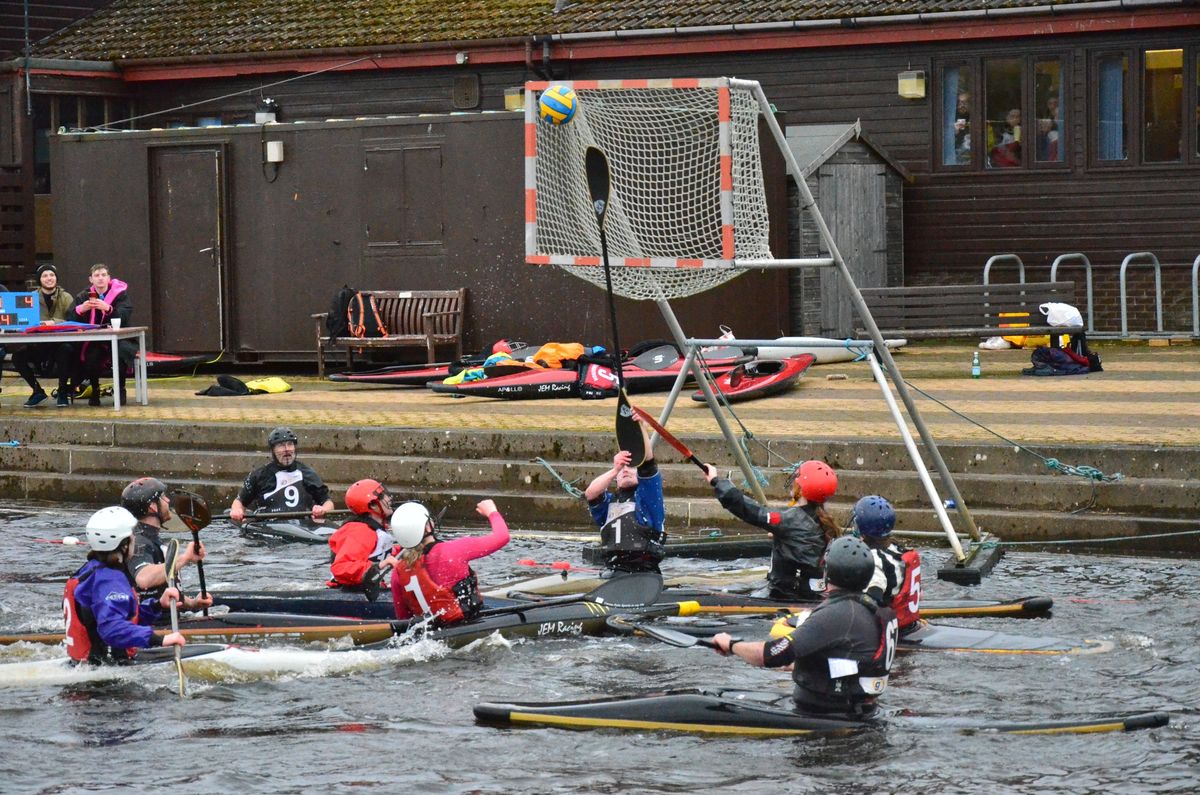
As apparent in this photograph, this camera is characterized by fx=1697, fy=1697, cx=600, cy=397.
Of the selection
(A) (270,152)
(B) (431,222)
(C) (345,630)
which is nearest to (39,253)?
(A) (270,152)

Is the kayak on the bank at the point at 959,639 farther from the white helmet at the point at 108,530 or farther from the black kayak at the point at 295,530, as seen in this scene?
the black kayak at the point at 295,530

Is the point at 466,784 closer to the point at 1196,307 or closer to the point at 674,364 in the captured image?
the point at 674,364

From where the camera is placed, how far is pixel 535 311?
2033cm

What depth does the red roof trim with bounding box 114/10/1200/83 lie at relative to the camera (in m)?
22.0

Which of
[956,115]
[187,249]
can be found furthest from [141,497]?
[956,115]

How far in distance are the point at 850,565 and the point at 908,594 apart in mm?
1931

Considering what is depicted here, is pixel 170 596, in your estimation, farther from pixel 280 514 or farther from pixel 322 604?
pixel 280 514

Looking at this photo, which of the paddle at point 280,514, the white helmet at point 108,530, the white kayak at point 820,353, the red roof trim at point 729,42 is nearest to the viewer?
the white helmet at point 108,530

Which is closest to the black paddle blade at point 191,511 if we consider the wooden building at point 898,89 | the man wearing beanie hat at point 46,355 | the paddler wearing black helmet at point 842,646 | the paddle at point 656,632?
the paddle at point 656,632

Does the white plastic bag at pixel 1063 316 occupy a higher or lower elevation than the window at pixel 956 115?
lower

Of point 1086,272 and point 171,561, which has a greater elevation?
point 1086,272

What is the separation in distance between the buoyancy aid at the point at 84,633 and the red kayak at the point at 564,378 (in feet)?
29.3

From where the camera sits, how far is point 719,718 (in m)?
8.00

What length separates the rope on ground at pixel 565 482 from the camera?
46.1 feet
